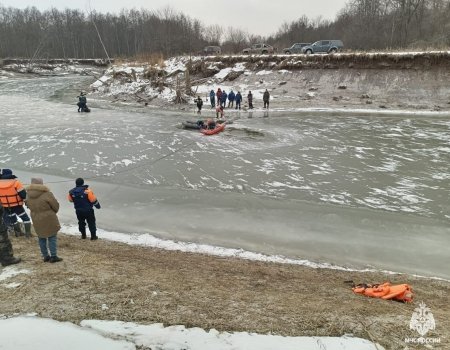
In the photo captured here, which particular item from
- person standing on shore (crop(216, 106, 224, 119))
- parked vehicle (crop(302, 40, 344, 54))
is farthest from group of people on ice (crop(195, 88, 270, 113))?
parked vehicle (crop(302, 40, 344, 54))

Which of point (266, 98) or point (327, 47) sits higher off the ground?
point (327, 47)

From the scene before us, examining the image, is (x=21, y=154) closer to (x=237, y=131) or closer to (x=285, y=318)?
(x=237, y=131)

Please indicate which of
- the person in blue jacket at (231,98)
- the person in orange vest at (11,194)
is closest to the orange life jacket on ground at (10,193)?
the person in orange vest at (11,194)

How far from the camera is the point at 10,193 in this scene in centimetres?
740

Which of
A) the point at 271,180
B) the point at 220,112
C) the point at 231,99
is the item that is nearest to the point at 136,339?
the point at 271,180

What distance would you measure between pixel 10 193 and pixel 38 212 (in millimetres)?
1987

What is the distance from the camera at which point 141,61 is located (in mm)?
42969

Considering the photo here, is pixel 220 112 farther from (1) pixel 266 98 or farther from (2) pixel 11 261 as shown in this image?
(2) pixel 11 261

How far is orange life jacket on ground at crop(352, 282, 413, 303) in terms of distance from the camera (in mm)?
5566

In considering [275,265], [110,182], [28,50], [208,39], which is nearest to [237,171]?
[110,182]

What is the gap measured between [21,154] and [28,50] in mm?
100106

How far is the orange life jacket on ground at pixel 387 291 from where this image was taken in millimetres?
5566

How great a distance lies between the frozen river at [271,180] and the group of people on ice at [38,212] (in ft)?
4.39

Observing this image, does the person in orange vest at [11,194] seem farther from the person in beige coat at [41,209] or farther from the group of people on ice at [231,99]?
the group of people on ice at [231,99]
